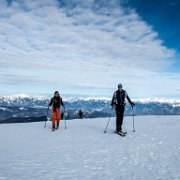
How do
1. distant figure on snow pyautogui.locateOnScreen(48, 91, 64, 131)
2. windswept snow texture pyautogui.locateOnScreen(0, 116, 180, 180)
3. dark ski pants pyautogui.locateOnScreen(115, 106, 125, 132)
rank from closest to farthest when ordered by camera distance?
windswept snow texture pyautogui.locateOnScreen(0, 116, 180, 180) → dark ski pants pyautogui.locateOnScreen(115, 106, 125, 132) → distant figure on snow pyautogui.locateOnScreen(48, 91, 64, 131)

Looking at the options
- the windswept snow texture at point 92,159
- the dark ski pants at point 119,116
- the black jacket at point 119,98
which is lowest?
the windswept snow texture at point 92,159

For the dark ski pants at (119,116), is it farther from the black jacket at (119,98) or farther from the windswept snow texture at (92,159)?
the windswept snow texture at (92,159)

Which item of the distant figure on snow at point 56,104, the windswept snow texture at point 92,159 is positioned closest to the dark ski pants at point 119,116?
the windswept snow texture at point 92,159

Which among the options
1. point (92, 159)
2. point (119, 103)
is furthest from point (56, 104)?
point (92, 159)

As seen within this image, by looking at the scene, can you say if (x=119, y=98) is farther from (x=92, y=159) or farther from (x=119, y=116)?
(x=92, y=159)

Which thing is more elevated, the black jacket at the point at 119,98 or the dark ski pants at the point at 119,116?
the black jacket at the point at 119,98

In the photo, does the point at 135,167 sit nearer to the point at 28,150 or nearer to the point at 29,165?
the point at 29,165

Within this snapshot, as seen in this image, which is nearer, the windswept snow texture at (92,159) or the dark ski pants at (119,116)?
the windswept snow texture at (92,159)

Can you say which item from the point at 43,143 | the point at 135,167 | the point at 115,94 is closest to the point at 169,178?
the point at 135,167

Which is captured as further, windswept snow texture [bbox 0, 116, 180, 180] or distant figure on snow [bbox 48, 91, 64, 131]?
distant figure on snow [bbox 48, 91, 64, 131]

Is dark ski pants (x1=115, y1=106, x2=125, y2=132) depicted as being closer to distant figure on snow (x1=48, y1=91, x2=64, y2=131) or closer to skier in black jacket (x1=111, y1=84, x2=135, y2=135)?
skier in black jacket (x1=111, y1=84, x2=135, y2=135)

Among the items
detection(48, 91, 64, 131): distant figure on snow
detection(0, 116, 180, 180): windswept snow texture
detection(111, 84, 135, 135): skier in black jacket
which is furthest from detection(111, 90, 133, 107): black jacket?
detection(48, 91, 64, 131): distant figure on snow

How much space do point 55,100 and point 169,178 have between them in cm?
1159

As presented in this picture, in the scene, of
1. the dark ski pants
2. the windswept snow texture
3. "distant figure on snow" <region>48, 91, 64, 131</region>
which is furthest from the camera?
"distant figure on snow" <region>48, 91, 64, 131</region>
